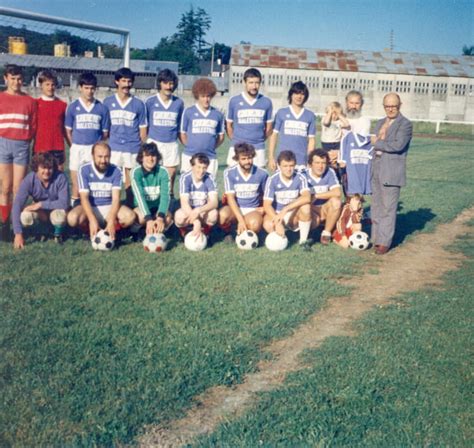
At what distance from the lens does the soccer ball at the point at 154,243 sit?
638 cm

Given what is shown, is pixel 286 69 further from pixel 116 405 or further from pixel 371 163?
pixel 116 405

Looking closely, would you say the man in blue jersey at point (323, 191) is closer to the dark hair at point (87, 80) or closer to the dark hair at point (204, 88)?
the dark hair at point (204, 88)

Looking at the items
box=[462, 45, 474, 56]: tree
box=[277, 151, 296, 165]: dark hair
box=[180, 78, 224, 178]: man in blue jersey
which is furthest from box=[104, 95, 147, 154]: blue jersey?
box=[462, 45, 474, 56]: tree

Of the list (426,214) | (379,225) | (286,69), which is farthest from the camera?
(286,69)

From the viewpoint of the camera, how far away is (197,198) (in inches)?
271

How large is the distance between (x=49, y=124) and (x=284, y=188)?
309cm

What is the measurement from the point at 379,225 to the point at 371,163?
0.81m

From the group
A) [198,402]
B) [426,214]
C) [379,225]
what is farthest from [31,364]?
[426,214]

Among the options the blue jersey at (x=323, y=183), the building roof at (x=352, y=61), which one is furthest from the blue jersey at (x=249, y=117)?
the building roof at (x=352, y=61)

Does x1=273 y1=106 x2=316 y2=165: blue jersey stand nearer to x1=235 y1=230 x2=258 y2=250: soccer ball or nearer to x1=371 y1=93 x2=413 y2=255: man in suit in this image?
x1=371 y1=93 x2=413 y2=255: man in suit

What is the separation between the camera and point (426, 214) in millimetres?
9641

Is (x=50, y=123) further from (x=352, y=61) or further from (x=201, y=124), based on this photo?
(x=352, y=61)

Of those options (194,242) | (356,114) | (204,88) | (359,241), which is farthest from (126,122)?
(359,241)

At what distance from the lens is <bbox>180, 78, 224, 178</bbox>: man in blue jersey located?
7.33 metres
